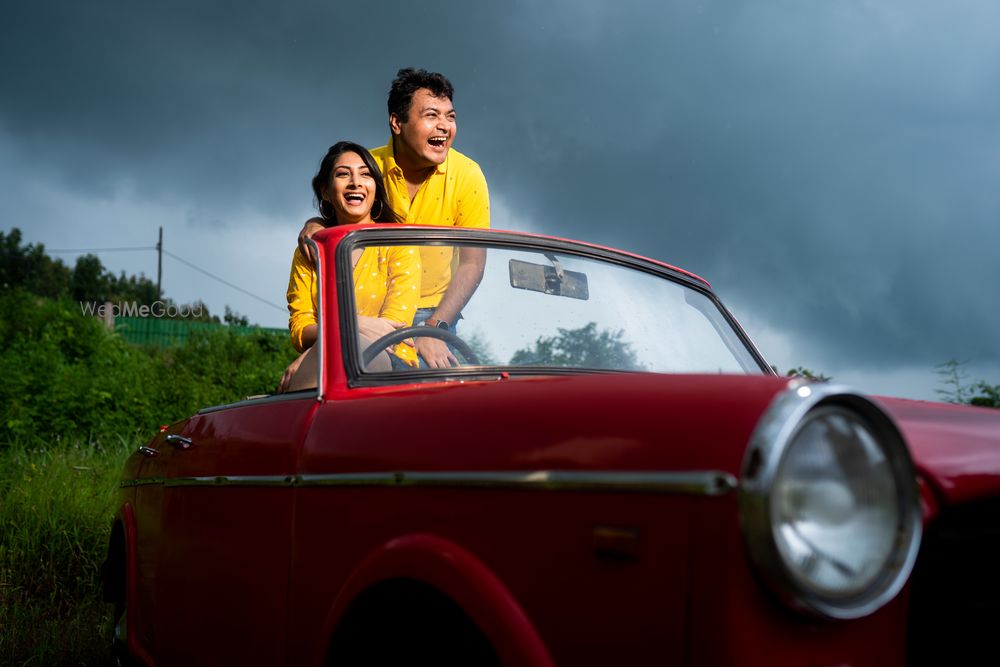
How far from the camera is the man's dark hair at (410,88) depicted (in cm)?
461

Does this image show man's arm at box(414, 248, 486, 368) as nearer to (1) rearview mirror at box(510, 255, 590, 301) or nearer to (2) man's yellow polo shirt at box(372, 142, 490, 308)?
(1) rearview mirror at box(510, 255, 590, 301)

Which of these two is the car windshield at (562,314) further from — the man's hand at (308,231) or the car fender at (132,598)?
the car fender at (132,598)

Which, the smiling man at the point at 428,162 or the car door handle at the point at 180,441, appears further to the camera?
the smiling man at the point at 428,162

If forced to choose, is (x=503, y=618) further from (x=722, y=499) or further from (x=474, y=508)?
(x=722, y=499)

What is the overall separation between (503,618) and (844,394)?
66cm

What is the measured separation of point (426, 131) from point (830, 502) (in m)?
3.39

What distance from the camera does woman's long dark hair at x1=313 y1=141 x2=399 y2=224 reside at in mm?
3850

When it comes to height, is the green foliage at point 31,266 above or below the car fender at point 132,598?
above

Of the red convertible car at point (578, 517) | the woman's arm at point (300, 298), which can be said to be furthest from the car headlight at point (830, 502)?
the woman's arm at point (300, 298)

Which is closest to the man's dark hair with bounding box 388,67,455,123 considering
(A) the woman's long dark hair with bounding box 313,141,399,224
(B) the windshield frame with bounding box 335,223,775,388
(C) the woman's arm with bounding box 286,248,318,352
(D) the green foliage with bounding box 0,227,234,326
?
(A) the woman's long dark hair with bounding box 313,141,399,224

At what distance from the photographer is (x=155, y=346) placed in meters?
12.5

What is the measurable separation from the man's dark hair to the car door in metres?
2.12

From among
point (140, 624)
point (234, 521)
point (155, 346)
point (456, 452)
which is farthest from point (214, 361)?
point (456, 452)

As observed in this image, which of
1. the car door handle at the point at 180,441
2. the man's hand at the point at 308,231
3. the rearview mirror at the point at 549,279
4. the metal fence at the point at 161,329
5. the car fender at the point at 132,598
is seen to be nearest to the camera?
the rearview mirror at the point at 549,279
